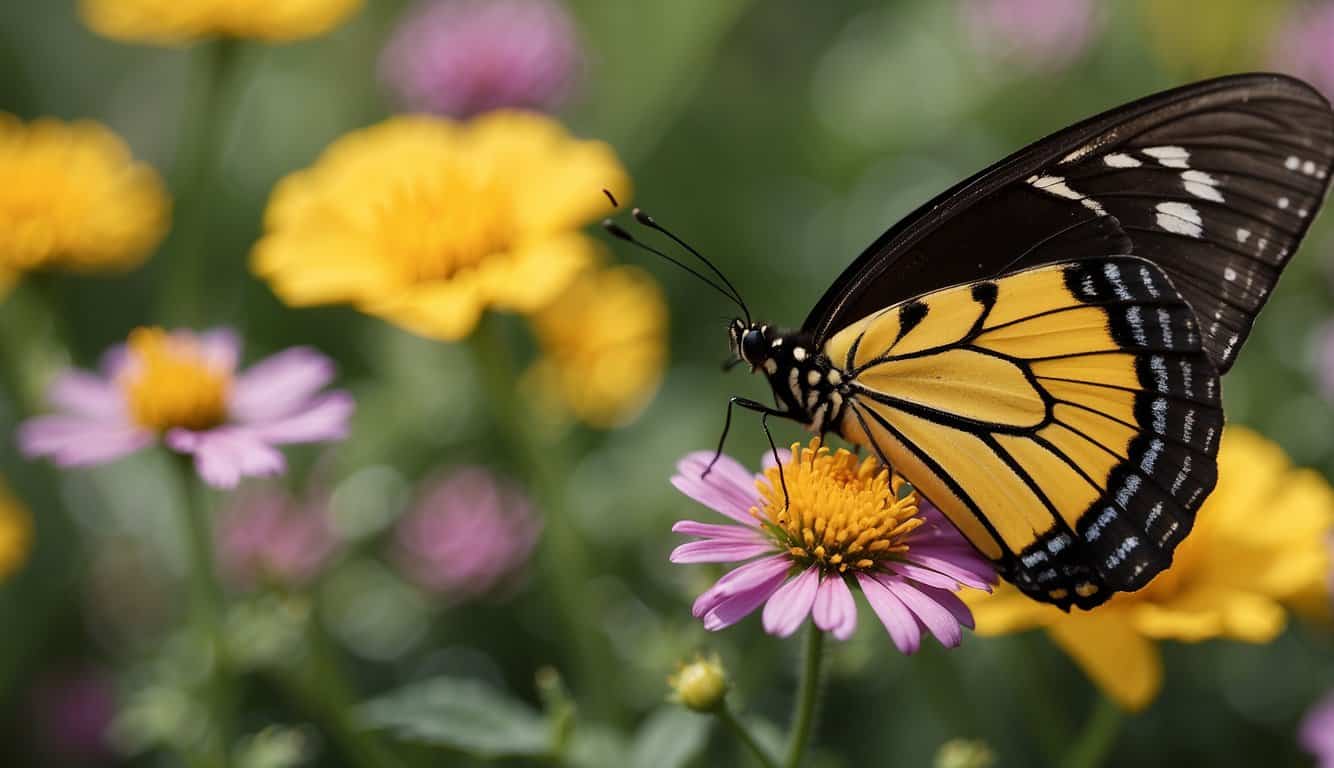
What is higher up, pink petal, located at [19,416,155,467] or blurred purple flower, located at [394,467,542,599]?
pink petal, located at [19,416,155,467]

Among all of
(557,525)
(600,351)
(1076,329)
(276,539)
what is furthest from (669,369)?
(1076,329)

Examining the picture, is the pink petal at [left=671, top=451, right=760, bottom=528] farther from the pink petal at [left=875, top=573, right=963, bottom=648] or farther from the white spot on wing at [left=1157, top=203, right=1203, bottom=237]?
the white spot on wing at [left=1157, top=203, right=1203, bottom=237]

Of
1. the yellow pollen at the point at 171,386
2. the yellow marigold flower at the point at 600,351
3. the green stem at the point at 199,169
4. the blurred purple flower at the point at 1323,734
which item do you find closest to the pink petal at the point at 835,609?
the blurred purple flower at the point at 1323,734

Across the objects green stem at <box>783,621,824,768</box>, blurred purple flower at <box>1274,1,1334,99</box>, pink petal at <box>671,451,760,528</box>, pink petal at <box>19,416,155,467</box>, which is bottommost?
pink petal at <box>19,416,155,467</box>

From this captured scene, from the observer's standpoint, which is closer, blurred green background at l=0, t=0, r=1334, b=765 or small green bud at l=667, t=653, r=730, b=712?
small green bud at l=667, t=653, r=730, b=712

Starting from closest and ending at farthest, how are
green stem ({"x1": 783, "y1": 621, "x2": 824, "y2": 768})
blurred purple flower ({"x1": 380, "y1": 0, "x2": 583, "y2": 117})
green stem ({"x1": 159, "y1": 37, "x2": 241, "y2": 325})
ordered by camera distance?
green stem ({"x1": 783, "y1": 621, "x2": 824, "y2": 768}) → green stem ({"x1": 159, "y1": 37, "x2": 241, "y2": 325}) → blurred purple flower ({"x1": 380, "y1": 0, "x2": 583, "y2": 117})

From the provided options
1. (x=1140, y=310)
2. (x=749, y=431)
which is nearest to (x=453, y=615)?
(x=749, y=431)

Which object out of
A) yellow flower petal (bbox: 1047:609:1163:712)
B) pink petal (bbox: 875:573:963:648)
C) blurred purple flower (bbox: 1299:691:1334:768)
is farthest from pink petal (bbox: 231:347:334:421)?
blurred purple flower (bbox: 1299:691:1334:768)
